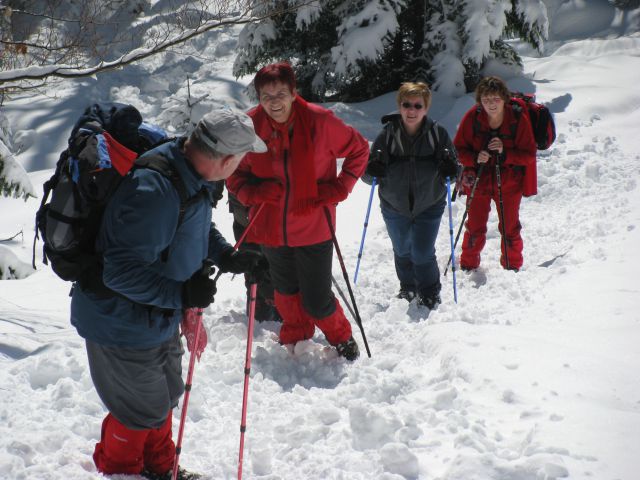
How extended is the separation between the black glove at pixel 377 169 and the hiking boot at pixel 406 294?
137 cm

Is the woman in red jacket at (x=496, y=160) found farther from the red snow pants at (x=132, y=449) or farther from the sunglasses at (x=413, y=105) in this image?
the red snow pants at (x=132, y=449)

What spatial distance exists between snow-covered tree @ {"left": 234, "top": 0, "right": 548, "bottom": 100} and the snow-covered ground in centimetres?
588

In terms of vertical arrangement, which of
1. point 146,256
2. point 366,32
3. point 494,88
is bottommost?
point 146,256

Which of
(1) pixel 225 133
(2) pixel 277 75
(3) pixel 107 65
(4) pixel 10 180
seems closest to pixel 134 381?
(1) pixel 225 133

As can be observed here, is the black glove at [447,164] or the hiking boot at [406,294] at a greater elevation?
the black glove at [447,164]

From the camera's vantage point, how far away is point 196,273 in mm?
2900

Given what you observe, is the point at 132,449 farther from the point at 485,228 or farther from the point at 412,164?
the point at 485,228

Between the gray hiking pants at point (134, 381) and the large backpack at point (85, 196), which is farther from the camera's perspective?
the gray hiking pants at point (134, 381)

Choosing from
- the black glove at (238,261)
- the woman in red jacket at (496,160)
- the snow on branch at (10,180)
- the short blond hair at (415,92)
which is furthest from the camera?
the snow on branch at (10,180)

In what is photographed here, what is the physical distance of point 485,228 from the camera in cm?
702

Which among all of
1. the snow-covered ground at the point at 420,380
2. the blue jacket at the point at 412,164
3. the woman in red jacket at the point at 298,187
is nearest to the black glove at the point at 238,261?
the snow-covered ground at the point at 420,380

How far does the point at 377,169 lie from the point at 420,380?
223 centimetres

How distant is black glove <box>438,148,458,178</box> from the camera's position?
565cm

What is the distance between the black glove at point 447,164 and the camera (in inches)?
222
